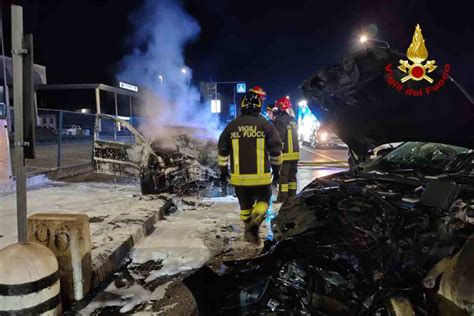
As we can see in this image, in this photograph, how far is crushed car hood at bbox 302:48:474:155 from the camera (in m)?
2.99

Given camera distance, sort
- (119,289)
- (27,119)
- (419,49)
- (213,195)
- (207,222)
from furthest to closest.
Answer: (213,195) → (207,222) → (119,289) → (419,49) → (27,119)

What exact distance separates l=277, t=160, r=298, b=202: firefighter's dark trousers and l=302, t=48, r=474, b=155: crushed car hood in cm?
287

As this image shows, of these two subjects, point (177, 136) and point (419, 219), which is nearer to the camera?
point (419, 219)

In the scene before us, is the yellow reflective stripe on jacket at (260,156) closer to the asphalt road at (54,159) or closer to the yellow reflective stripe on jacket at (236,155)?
the yellow reflective stripe on jacket at (236,155)

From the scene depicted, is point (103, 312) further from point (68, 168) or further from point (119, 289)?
point (68, 168)

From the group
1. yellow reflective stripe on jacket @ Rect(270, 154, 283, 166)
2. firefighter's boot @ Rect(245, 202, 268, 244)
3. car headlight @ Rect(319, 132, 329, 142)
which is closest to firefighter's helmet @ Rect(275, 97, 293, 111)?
yellow reflective stripe on jacket @ Rect(270, 154, 283, 166)

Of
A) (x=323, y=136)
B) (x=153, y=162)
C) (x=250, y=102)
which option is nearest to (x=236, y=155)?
(x=250, y=102)

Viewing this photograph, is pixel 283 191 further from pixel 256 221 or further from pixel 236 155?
pixel 236 155

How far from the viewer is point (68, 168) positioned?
10.5 meters

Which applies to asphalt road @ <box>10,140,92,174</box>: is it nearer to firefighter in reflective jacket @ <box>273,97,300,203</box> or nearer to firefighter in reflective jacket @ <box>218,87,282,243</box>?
firefighter in reflective jacket @ <box>273,97,300,203</box>

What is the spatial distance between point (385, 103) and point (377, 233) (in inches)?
52.8

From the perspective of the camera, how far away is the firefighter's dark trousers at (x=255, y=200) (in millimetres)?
4781

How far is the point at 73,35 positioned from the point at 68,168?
991 inches

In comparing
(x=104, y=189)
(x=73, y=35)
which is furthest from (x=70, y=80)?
(x=104, y=189)
